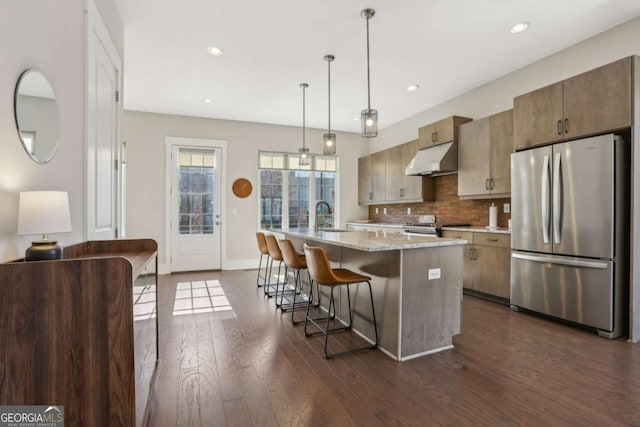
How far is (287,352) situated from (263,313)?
1.03 m

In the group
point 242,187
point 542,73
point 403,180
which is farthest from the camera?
point 242,187

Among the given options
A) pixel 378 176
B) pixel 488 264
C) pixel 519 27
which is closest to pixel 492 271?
pixel 488 264

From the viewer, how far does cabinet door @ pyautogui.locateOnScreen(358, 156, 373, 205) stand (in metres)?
6.71

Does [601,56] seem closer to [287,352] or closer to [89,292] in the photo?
[287,352]

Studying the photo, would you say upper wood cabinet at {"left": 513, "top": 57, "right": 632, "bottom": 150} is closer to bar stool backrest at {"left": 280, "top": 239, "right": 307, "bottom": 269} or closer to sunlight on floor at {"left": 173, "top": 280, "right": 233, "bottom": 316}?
bar stool backrest at {"left": 280, "top": 239, "right": 307, "bottom": 269}

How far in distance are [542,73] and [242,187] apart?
16.0 ft

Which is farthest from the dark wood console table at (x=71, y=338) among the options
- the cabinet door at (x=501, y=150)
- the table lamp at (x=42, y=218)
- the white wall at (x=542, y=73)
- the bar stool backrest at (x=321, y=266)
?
the white wall at (x=542, y=73)

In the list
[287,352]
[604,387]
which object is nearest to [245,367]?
[287,352]

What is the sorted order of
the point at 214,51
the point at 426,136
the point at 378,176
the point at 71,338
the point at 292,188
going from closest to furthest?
the point at 71,338, the point at 214,51, the point at 426,136, the point at 378,176, the point at 292,188

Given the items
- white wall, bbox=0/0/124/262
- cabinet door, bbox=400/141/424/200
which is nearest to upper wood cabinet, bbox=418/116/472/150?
cabinet door, bbox=400/141/424/200

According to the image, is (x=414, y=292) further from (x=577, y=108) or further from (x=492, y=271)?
(x=577, y=108)

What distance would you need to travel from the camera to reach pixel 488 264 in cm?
385

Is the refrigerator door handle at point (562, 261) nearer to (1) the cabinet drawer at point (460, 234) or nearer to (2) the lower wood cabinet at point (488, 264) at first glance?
(2) the lower wood cabinet at point (488, 264)

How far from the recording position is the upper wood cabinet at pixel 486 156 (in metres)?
3.86
